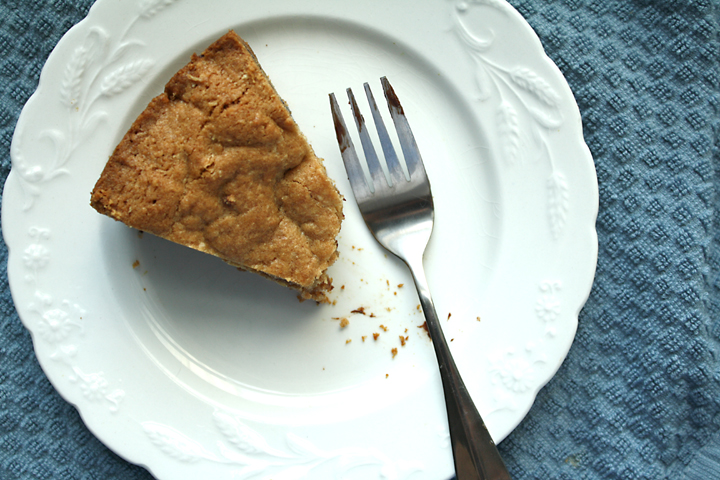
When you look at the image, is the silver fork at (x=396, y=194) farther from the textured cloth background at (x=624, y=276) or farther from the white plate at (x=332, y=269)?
the textured cloth background at (x=624, y=276)

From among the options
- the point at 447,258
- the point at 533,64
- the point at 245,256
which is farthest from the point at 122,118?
the point at 533,64

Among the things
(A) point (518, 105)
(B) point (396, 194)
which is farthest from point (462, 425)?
(A) point (518, 105)

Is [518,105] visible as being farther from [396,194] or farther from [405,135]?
[396,194]

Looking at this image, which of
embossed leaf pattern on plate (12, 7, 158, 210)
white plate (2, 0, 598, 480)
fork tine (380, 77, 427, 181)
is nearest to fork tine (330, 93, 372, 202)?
white plate (2, 0, 598, 480)

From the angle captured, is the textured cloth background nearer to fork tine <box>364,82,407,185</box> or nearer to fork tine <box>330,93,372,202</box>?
fork tine <box>364,82,407,185</box>

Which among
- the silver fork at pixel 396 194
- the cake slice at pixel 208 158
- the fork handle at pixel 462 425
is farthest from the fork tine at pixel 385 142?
the fork handle at pixel 462 425
